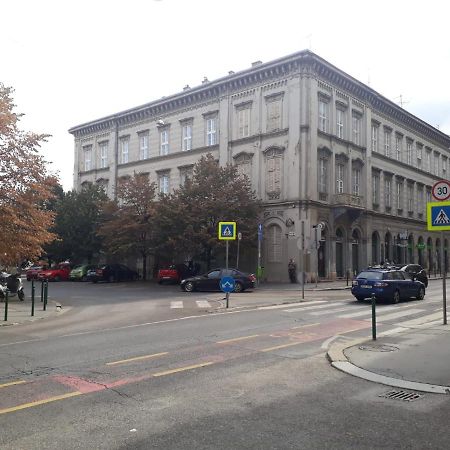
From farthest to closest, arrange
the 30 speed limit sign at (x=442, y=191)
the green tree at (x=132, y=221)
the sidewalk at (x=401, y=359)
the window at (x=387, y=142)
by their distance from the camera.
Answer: the window at (x=387, y=142)
the green tree at (x=132, y=221)
the 30 speed limit sign at (x=442, y=191)
the sidewalk at (x=401, y=359)

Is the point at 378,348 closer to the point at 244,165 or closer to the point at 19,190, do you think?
the point at 19,190

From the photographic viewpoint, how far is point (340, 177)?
126ft

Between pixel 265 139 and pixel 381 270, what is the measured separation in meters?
18.9

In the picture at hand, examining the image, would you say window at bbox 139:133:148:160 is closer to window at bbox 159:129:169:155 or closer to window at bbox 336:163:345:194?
window at bbox 159:129:169:155

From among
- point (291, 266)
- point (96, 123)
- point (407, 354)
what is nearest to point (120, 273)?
point (291, 266)

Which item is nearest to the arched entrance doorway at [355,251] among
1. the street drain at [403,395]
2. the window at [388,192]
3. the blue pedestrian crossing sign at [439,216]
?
the window at [388,192]

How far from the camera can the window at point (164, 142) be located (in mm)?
44562

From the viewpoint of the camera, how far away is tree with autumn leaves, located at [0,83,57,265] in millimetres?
18219

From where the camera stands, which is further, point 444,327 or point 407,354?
point 444,327

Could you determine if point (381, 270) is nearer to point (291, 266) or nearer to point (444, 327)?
point (444, 327)

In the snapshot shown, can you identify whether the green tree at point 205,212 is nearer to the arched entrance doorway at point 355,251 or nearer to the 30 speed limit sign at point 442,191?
the arched entrance doorway at point 355,251

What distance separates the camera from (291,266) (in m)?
33.8

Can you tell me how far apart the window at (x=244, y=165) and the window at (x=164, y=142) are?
A: 894cm

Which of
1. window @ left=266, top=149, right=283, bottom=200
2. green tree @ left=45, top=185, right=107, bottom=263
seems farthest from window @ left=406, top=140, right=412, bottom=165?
green tree @ left=45, top=185, right=107, bottom=263
